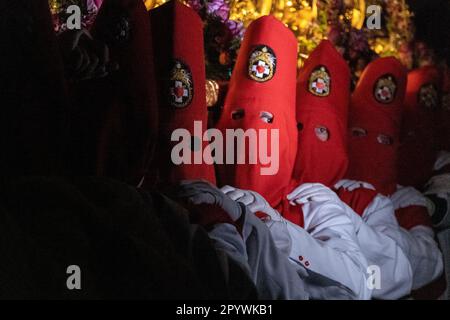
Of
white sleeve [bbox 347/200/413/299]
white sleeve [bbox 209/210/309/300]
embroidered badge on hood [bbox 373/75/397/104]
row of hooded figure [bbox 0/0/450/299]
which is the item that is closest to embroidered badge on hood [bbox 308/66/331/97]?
row of hooded figure [bbox 0/0/450/299]

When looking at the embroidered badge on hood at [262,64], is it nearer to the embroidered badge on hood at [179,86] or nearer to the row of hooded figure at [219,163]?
the row of hooded figure at [219,163]

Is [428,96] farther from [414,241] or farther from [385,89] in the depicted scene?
[414,241]

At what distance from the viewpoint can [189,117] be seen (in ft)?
2.94

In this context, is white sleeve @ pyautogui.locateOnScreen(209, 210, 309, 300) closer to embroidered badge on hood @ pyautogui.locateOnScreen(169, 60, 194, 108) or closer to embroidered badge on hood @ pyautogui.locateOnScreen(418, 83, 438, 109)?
embroidered badge on hood @ pyautogui.locateOnScreen(169, 60, 194, 108)

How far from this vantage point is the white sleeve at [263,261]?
0.74 metres

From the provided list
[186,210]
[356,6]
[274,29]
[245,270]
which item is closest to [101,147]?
[186,210]

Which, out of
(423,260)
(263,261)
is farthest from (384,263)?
(263,261)

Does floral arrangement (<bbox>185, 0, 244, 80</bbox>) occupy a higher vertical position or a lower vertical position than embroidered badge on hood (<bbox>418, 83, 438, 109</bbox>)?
higher

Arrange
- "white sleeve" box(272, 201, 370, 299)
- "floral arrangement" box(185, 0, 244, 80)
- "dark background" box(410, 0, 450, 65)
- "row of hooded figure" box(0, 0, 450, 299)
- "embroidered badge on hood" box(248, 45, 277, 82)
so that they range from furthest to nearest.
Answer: "dark background" box(410, 0, 450, 65) → "floral arrangement" box(185, 0, 244, 80) → "embroidered badge on hood" box(248, 45, 277, 82) → "white sleeve" box(272, 201, 370, 299) → "row of hooded figure" box(0, 0, 450, 299)

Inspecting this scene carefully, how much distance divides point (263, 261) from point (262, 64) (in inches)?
13.3

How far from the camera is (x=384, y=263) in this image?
919 millimetres

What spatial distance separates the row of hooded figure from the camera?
0.67 metres

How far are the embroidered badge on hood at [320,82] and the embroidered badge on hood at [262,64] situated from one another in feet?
0.38

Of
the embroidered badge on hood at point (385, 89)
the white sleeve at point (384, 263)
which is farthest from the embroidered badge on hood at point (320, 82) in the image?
the white sleeve at point (384, 263)
